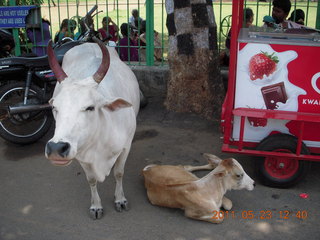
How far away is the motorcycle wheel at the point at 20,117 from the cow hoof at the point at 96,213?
1670mm

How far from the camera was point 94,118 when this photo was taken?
9.41 feet

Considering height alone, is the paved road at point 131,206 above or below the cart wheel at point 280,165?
below

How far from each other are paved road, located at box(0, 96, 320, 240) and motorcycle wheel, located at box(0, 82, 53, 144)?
6.2 inches

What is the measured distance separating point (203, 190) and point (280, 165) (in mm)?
833

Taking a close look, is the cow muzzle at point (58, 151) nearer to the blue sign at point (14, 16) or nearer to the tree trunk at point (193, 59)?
the tree trunk at point (193, 59)

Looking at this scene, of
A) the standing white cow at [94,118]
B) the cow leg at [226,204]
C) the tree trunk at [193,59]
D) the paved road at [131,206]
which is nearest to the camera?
the standing white cow at [94,118]

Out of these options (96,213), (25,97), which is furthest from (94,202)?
(25,97)

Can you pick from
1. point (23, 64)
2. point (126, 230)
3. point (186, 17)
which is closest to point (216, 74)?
point (186, 17)

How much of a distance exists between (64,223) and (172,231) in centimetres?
88

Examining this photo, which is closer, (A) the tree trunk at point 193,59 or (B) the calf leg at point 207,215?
(B) the calf leg at point 207,215

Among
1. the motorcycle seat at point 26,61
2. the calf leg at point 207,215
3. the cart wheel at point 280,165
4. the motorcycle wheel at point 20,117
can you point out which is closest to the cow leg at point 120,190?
the calf leg at point 207,215

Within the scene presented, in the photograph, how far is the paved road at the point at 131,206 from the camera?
326cm

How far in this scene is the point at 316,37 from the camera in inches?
140

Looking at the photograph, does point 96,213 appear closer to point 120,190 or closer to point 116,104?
point 120,190
